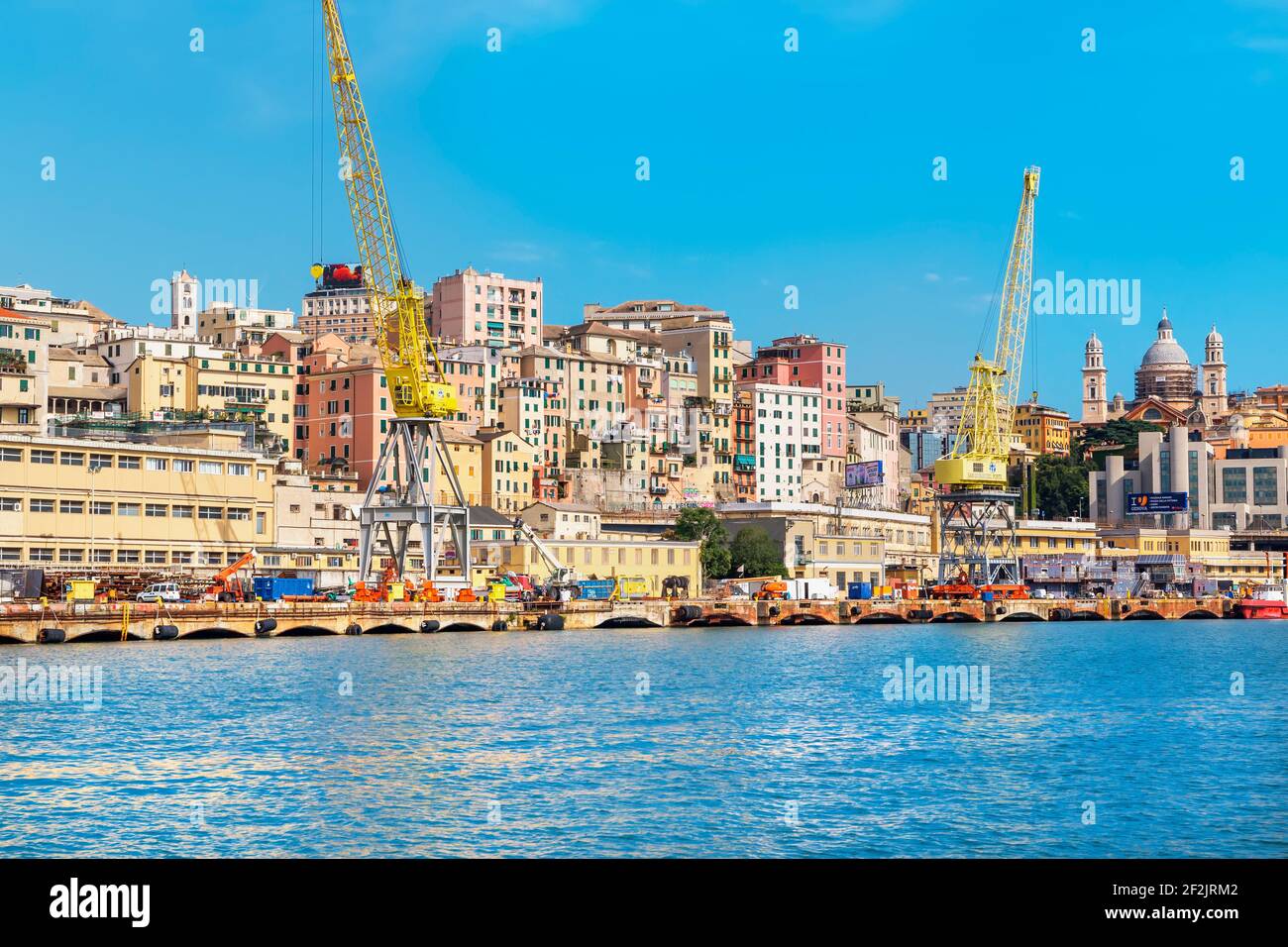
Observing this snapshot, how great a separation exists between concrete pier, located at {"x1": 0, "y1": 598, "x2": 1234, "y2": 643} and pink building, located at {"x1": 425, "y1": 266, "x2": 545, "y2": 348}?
65002mm

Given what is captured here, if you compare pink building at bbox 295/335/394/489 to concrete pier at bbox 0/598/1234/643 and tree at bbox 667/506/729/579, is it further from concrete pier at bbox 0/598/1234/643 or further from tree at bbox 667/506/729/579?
concrete pier at bbox 0/598/1234/643

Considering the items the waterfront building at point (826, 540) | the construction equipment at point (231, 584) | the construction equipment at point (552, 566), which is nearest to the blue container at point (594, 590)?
the construction equipment at point (552, 566)

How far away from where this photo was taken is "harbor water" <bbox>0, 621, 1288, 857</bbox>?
2850 centimetres

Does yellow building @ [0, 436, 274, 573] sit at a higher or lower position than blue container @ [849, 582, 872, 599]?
higher

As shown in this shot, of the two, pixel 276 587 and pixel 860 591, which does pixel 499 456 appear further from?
pixel 276 587

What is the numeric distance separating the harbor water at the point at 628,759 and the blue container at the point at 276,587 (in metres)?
21.0

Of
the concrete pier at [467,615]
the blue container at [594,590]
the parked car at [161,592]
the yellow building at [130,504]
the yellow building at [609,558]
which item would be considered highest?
the yellow building at [130,504]

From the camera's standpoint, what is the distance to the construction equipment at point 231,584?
93.0 meters

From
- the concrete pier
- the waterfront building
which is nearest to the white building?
the waterfront building

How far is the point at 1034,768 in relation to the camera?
37.9 meters

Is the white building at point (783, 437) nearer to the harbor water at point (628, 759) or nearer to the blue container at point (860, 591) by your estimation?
the blue container at point (860, 591)

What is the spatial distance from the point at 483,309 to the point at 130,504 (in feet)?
286
